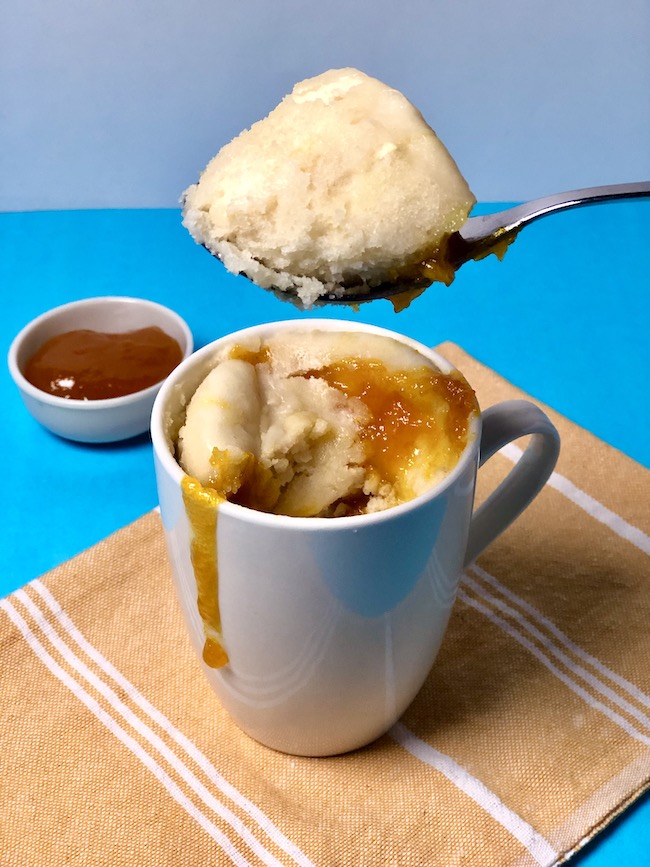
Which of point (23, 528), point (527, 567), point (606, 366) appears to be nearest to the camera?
point (527, 567)

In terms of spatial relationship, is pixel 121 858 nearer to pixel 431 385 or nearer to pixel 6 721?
pixel 6 721

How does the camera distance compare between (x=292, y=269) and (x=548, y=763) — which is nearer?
(x=292, y=269)

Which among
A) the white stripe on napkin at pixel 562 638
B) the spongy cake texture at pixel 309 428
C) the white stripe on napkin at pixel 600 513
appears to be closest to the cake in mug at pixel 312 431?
the spongy cake texture at pixel 309 428

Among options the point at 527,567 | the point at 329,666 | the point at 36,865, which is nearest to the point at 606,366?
the point at 527,567

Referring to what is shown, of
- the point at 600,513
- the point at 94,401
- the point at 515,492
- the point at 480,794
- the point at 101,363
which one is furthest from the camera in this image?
the point at 101,363

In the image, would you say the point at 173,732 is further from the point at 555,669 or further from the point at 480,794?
the point at 555,669

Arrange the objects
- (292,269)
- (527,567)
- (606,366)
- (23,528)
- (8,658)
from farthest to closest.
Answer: (606,366) → (23,528) → (527,567) → (8,658) → (292,269)

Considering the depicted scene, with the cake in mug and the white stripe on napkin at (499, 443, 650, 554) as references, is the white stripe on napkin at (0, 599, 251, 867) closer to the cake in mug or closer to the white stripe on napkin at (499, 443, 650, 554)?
the cake in mug

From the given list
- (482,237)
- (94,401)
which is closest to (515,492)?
(482,237)
